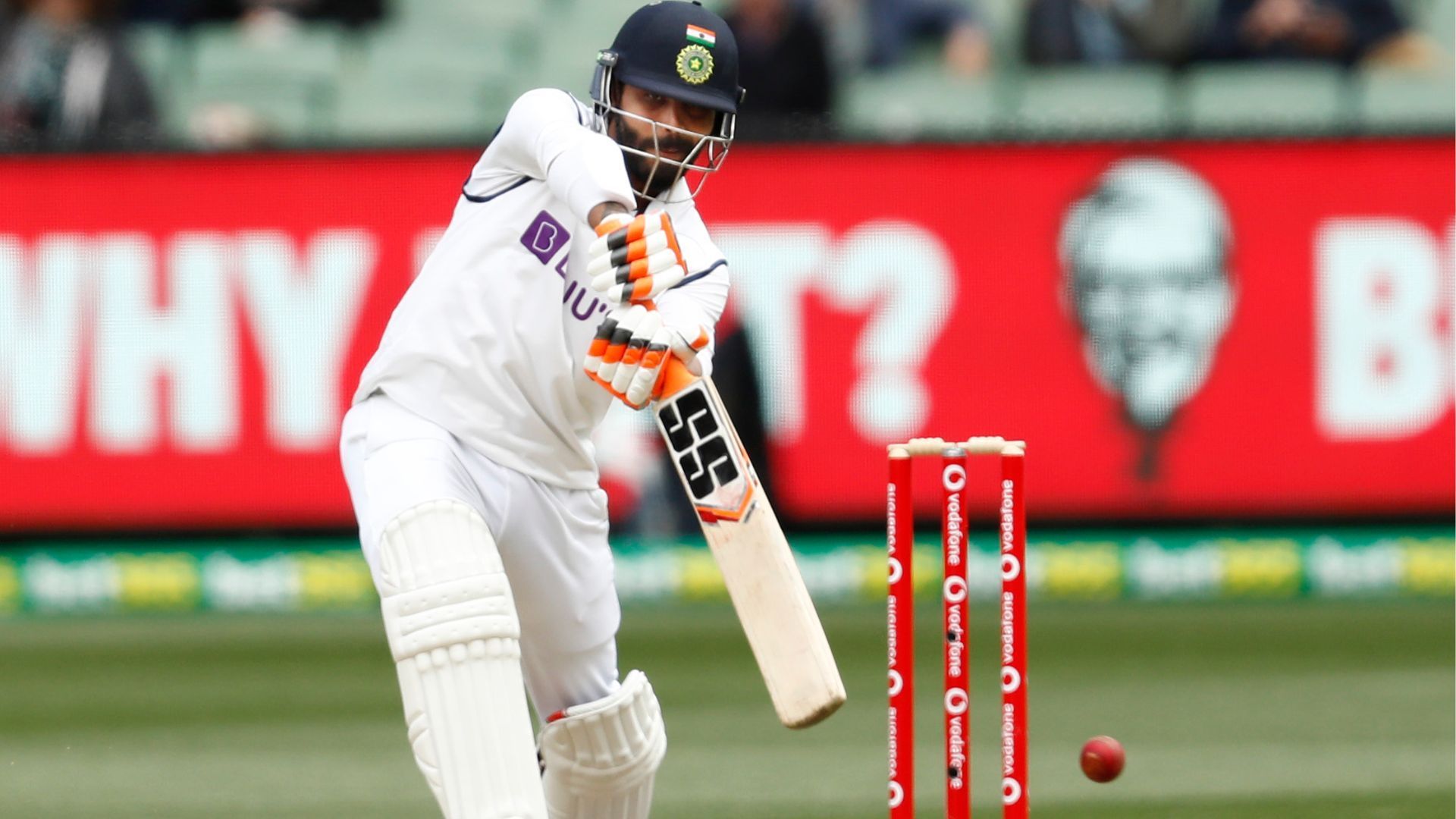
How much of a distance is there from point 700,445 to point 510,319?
373 mm

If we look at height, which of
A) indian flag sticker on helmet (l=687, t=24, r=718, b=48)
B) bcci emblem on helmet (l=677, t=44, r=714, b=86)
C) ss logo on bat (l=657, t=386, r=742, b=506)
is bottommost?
ss logo on bat (l=657, t=386, r=742, b=506)

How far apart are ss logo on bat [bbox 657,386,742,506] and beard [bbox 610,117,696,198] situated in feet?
1.28

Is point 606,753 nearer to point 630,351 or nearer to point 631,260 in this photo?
point 630,351

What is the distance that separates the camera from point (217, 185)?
8016 millimetres

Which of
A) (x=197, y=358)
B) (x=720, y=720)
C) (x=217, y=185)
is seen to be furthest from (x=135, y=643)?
(x=720, y=720)

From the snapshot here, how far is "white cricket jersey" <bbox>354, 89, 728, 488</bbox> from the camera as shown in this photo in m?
3.76

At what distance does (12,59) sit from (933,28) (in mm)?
3446

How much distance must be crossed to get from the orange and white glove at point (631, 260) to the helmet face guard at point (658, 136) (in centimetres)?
32

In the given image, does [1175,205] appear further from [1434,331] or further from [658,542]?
[658,542]

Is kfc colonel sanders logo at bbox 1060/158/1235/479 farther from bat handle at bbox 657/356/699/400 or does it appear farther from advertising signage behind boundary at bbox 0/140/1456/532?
bat handle at bbox 657/356/699/400

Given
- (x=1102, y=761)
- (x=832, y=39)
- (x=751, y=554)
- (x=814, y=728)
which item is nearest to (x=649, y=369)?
(x=751, y=554)

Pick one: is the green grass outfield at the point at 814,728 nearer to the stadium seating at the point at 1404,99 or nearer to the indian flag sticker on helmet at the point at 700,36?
the stadium seating at the point at 1404,99

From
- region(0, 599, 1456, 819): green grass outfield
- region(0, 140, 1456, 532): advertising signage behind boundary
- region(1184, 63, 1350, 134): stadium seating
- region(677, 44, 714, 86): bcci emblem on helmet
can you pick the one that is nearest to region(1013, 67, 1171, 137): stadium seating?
region(1184, 63, 1350, 134): stadium seating

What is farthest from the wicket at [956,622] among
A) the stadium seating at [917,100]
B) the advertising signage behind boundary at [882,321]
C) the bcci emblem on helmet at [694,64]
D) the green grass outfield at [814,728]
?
the stadium seating at [917,100]
